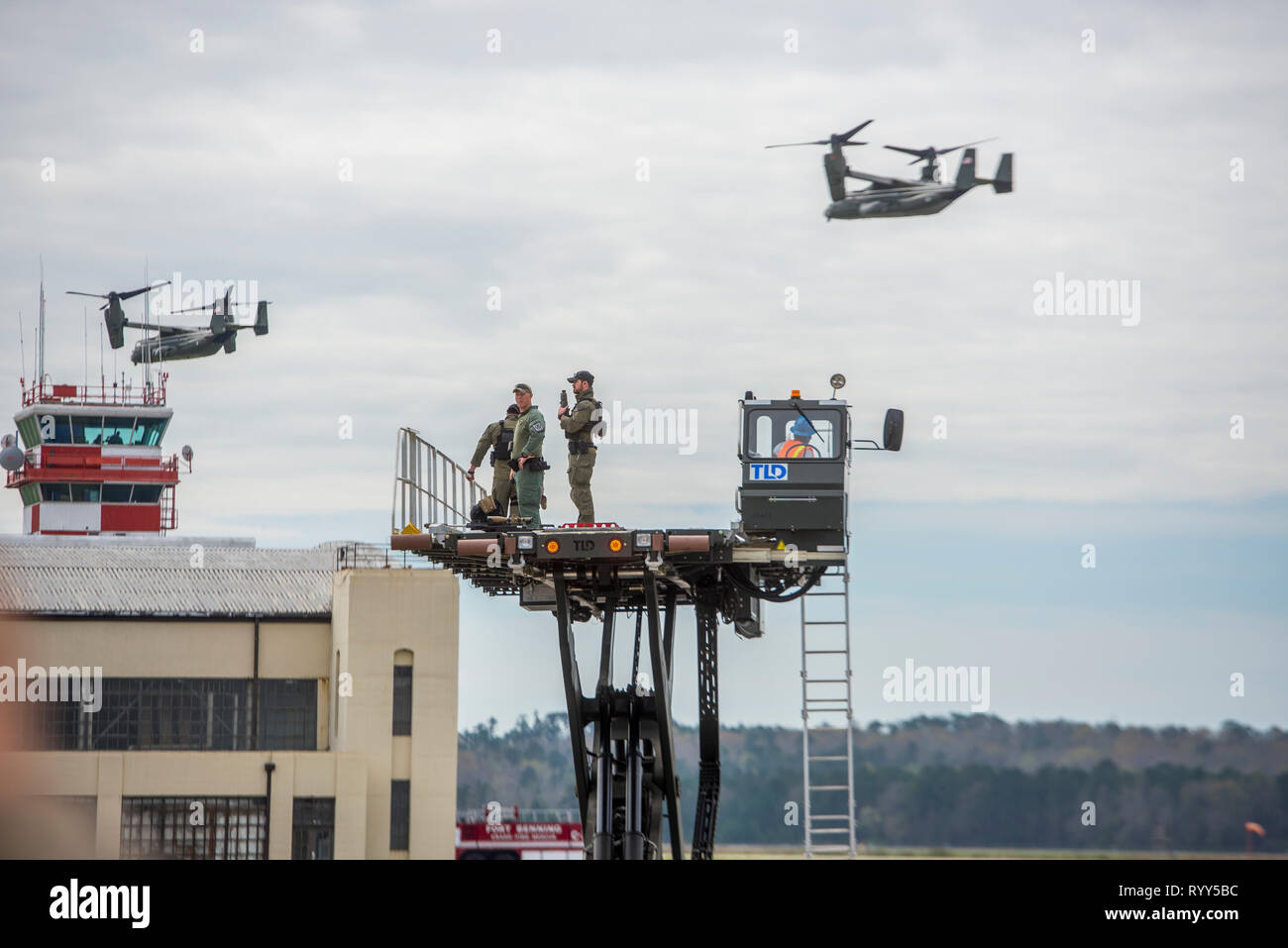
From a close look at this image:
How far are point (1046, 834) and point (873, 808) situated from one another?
319 cm

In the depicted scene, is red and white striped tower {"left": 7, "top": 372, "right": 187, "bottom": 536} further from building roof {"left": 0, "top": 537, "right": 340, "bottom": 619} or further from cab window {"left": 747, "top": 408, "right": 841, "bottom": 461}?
cab window {"left": 747, "top": 408, "right": 841, "bottom": 461}

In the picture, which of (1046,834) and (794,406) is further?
(1046,834)

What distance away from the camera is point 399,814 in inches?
2359

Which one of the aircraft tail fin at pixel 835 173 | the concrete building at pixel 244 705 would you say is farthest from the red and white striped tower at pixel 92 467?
the aircraft tail fin at pixel 835 173

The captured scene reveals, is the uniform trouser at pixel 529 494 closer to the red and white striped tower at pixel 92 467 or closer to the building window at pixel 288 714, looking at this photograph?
the building window at pixel 288 714

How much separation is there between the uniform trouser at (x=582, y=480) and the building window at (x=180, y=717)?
4119 cm

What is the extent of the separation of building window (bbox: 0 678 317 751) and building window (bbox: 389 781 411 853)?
4.56 metres

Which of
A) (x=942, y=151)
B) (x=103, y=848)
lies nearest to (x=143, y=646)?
(x=103, y=848)

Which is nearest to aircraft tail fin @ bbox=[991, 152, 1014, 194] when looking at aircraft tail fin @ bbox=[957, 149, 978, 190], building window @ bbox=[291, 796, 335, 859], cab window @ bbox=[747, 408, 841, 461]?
aircraft tail fin @ bbox=[957, 149, 978, 190]

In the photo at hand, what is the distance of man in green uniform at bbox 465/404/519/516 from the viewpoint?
997 inches

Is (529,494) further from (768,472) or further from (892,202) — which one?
(892,202)

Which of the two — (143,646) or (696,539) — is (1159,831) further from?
(143,646)

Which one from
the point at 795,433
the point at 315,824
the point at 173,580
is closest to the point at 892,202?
the point at 173,580
